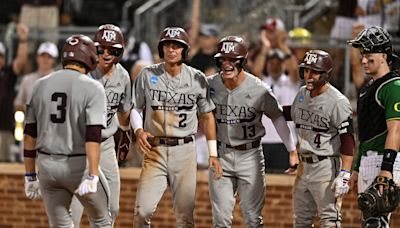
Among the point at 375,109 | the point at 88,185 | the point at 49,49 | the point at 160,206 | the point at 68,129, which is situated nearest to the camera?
the point at 88,185

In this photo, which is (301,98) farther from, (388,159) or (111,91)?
(111,91)

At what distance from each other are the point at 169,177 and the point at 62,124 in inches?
72.9

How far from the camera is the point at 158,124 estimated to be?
34.9ft

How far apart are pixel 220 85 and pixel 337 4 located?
17.1 ft

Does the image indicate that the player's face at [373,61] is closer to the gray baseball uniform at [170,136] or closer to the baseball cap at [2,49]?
the gray baseball uniform at [170,136]

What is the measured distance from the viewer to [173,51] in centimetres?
1052

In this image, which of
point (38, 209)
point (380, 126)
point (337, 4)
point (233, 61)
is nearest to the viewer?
point (380, 126)

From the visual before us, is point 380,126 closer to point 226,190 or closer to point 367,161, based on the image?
point 367,161

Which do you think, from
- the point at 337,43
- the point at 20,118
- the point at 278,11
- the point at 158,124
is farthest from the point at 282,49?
the point at 158,124

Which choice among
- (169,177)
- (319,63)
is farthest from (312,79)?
(169,177)

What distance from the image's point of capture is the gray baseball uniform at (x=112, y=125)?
10.5 m

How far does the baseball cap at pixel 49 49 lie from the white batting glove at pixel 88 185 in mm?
5668

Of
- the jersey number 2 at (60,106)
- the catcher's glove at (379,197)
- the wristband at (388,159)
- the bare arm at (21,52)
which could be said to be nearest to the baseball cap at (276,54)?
the bare arm at (21,52)

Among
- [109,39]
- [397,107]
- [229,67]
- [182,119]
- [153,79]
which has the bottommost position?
[182,119]
